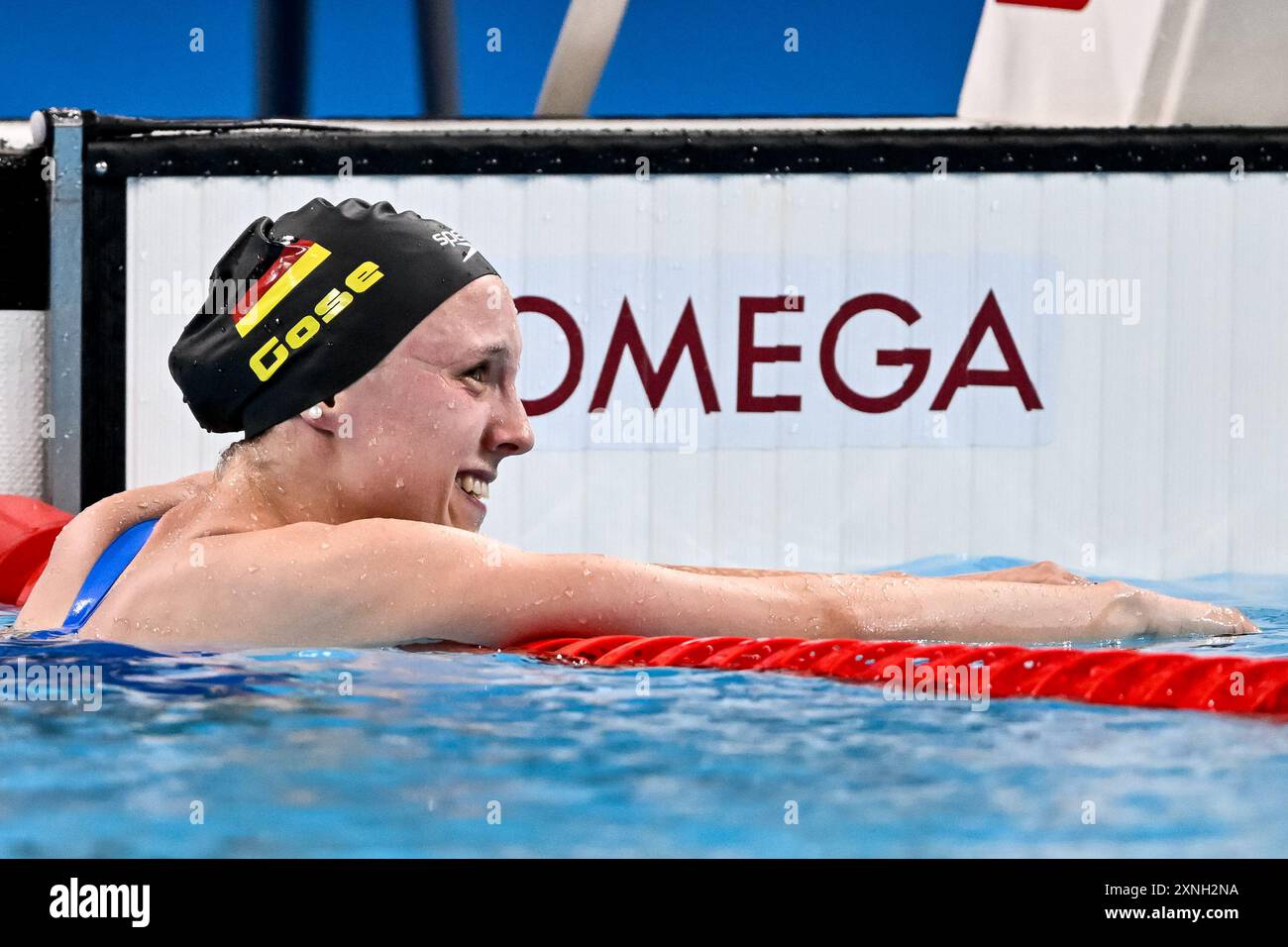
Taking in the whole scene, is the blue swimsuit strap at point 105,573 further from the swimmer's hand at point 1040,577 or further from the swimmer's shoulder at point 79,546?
A: the swimmer's hand at point 1040,577

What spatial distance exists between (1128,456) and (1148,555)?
1.26 ft

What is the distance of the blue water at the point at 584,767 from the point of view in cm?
153

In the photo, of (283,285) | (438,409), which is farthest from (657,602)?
(283,285)

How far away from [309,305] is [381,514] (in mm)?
405

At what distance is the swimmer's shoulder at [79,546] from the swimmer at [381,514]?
3.0 inches

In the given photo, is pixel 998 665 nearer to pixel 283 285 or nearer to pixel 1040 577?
pixel 1040 577

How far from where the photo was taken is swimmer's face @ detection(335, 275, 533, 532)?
2574 millimetres

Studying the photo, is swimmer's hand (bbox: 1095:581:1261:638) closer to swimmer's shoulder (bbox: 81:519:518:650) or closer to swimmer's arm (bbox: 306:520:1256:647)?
swimmer's arm (bbox: 306:520:1256:647)

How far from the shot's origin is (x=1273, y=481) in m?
5.42

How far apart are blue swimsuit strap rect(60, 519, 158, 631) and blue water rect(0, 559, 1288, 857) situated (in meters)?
0.14

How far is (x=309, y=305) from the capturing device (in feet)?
8.61
